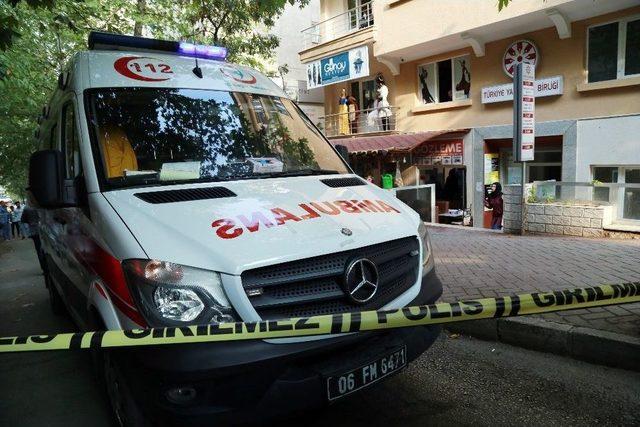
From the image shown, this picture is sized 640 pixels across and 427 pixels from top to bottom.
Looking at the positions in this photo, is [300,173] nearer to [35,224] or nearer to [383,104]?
[35,224]

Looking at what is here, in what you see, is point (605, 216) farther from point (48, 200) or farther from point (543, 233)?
point (48, 200)

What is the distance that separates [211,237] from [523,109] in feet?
23.8

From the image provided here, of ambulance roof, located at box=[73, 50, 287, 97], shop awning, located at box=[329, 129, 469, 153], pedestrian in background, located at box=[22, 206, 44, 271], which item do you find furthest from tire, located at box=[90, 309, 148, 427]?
shop awning, located at box=[329, 129, 469, 153]

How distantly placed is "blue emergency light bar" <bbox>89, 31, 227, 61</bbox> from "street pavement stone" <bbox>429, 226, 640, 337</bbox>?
3359 millimetres

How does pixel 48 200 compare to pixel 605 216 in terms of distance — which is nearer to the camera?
pixel 48 200

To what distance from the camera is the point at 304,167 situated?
3.43 metres

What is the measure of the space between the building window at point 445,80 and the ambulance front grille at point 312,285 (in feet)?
40.1

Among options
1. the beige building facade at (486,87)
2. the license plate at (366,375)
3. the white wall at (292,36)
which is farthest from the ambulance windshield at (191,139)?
the white wall at (292,36)

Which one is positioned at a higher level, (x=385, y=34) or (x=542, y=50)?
(x=385, y=34)

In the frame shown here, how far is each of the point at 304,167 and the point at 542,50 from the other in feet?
34.7

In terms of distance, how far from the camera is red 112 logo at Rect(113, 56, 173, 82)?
3.32 meters

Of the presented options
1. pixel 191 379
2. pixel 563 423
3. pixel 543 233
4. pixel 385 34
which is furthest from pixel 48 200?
pixel 385 34

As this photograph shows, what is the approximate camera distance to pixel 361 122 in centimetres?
1667

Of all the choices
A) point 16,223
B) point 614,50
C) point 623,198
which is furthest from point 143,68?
point 16,223
